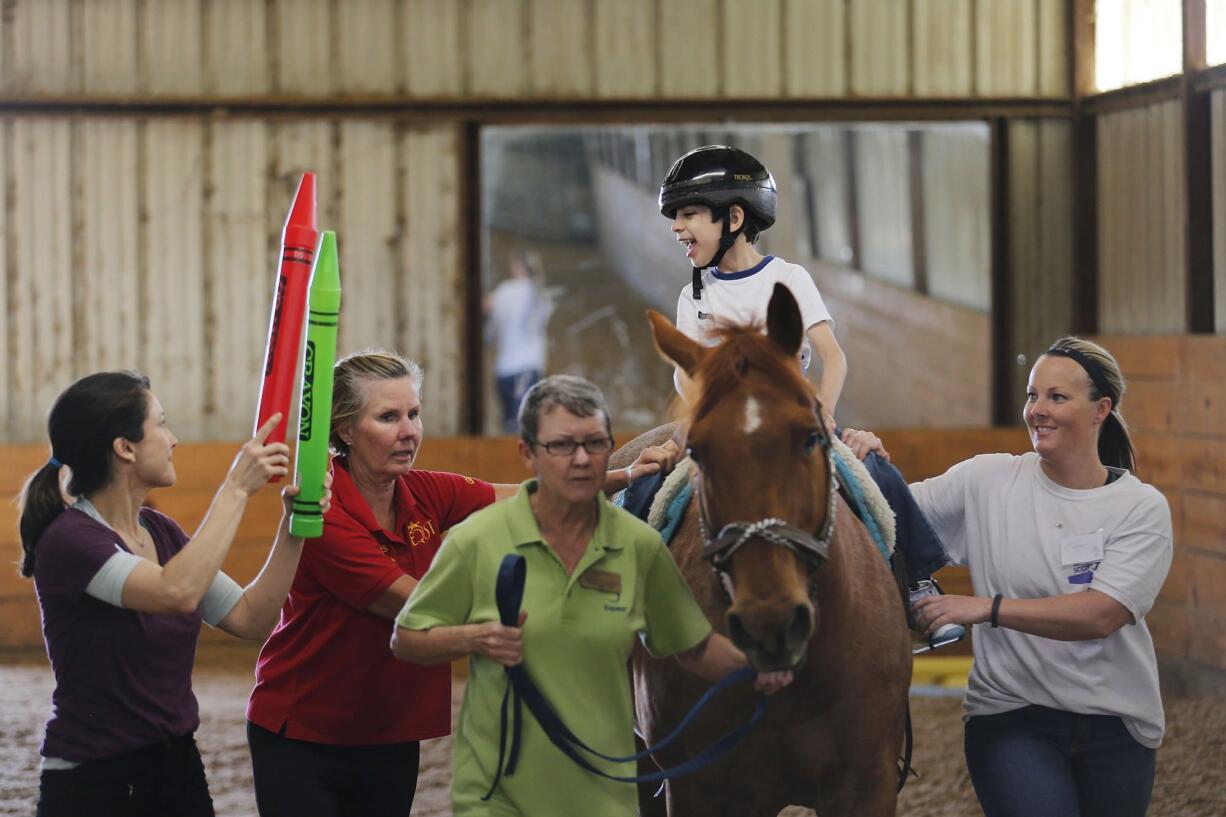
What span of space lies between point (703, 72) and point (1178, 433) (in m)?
3.61

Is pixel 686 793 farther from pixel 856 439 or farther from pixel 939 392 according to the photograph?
pixel 939 392

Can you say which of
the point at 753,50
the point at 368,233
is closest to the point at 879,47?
the point at 753,50

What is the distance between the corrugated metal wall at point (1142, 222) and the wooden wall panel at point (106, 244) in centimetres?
609

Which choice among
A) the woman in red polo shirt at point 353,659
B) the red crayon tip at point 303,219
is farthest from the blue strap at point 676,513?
the red crayon tip at point 303,219

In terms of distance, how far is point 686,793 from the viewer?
9.37ft

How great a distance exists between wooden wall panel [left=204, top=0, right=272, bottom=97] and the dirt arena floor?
3706 mm

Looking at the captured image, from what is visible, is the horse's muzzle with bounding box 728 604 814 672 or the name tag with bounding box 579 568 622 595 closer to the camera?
the horse's muzzle with bounding box 728 604 814 672

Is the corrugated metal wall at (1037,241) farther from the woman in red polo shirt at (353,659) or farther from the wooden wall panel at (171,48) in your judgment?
the woman in red polo shirt at (353,659)

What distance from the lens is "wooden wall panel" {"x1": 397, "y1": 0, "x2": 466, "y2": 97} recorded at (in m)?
8.80

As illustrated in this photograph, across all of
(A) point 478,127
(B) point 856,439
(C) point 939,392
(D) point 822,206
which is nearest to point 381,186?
(A) point 478,127

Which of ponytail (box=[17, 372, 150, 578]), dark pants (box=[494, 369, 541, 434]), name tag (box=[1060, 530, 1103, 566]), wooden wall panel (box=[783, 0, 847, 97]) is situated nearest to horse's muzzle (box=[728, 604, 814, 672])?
name tag (box=[1060, 530, 1103, 566])

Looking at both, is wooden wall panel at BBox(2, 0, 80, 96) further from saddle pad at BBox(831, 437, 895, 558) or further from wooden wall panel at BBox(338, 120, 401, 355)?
saddle pad at BBox(831, 437, 895, 558)

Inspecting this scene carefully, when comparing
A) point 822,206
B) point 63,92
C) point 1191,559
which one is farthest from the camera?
point 822,206

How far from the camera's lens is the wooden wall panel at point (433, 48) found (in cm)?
880
